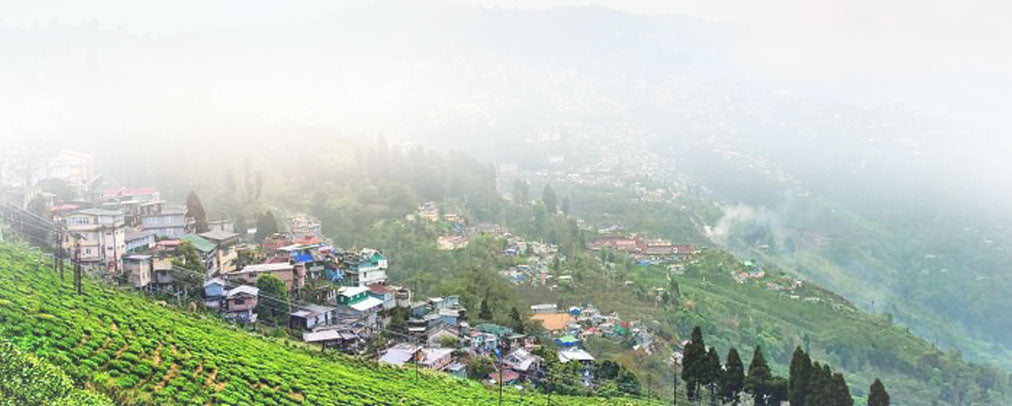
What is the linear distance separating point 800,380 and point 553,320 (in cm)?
1434

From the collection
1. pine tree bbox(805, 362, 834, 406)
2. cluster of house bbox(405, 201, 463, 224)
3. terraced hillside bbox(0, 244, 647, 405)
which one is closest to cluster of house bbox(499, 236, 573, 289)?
cluster of house bbox(405, 201, 463, 224)

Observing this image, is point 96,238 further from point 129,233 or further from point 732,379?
point 732,379

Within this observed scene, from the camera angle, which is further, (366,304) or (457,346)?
(366,304)

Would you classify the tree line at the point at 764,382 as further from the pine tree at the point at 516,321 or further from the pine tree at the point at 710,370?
the pine tree at the point at 516,321

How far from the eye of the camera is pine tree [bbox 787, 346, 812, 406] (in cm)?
2930

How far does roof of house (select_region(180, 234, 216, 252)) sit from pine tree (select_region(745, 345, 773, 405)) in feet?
73.5

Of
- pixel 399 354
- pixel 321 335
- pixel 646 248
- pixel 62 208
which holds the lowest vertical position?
pixel 646 248

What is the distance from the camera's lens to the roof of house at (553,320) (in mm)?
40031

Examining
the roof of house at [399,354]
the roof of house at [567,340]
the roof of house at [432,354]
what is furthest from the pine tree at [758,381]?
the roof of house at [399,354]

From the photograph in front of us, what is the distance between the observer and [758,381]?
30.5 m

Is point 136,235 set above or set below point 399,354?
above

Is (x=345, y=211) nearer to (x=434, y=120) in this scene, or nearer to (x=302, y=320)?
(x=302, y=320)

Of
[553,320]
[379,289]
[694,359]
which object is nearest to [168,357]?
[379,289]

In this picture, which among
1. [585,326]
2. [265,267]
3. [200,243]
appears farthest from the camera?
[585,326]
